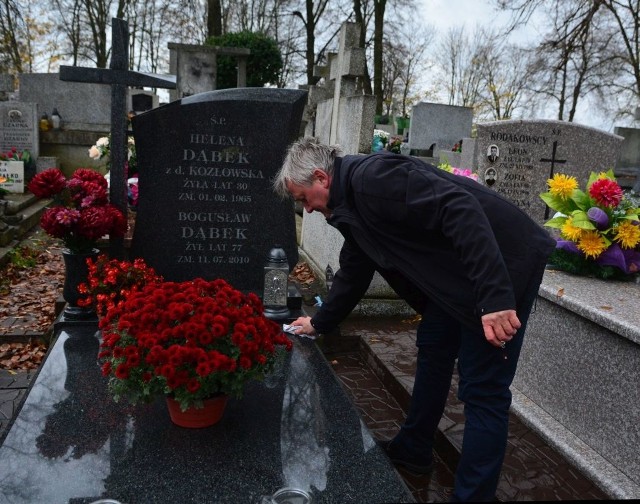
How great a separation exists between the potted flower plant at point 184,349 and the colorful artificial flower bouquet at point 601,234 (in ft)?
7.21

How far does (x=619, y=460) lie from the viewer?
9.03ft

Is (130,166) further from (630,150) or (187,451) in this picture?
A: (630,150)

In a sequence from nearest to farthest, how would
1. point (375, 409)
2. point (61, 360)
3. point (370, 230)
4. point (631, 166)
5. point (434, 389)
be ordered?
point (370, 230), point (434, 389), point (61, 360), point (375, 409), point (631, 166)

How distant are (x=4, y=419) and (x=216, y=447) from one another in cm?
175

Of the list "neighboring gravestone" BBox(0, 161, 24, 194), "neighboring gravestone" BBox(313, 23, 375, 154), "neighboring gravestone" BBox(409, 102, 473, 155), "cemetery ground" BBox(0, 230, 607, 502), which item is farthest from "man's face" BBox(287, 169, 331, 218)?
"neighboring gravestone" BBox(409, 102, 473, 155)

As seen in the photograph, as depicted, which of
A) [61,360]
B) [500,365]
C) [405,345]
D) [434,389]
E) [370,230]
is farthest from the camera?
[405,345]

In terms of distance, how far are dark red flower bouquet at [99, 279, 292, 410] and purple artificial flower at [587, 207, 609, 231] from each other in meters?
2.26

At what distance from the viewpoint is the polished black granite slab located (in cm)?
194

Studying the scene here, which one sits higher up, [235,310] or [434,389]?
[235,310]

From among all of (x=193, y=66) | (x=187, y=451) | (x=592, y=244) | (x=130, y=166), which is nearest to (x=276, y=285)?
(x=187, y=451)

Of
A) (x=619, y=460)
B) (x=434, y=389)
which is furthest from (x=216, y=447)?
(x=619, y=460)

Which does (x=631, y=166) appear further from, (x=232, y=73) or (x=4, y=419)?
(x=4, y=419)

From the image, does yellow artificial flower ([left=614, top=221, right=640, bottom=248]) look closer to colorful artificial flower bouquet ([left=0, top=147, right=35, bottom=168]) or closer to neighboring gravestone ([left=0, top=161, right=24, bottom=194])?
neighboring gravestone ([left=0, top=161, right=24, bottom=194])

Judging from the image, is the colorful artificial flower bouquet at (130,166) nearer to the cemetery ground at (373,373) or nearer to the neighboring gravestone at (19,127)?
the cemetery ground at (373,373)
